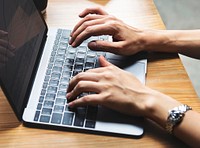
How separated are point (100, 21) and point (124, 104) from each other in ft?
0.87

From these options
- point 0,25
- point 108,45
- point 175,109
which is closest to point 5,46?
point 0,25

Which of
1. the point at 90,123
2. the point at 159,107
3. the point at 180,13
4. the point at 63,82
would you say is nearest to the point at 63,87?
the point at 63,82

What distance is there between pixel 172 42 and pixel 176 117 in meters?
0.25

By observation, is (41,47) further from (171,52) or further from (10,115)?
(171,52)

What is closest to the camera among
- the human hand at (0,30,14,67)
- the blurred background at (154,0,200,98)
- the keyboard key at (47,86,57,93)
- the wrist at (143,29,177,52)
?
the human hand at (0,30,14,67)

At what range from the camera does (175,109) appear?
668 millimetres

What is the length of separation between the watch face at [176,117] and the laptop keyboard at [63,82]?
161 mm

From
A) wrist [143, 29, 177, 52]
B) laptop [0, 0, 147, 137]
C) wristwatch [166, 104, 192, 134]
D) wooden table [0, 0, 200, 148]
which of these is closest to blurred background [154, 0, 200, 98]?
wooden table [0, 0, 200, 148]

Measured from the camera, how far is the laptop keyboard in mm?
670

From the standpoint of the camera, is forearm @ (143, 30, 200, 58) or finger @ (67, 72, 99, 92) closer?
finger @ (67, 72, 99, 92)

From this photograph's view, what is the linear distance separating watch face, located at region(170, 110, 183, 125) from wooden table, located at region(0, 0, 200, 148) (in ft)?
0.12

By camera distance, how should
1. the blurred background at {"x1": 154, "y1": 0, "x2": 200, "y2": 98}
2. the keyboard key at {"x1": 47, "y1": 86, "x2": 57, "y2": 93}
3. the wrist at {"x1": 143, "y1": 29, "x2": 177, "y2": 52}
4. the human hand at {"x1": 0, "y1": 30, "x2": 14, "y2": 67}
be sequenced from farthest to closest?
the blurred background at {"x1": 154, "y1": 0, "x2": 200, "y2": 98}
the wrist at {"x1": 143, "y1": 29, "x2": 177, "y2": 52}
the keyboard key at {"x1": 47, "y1": 86, "x2": 57, "y2": 93}
the human hand at {"x1": 0, "y1": 30, "x2": 14, "y2": 67}

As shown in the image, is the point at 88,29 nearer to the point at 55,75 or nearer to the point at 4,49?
the point at 55,75

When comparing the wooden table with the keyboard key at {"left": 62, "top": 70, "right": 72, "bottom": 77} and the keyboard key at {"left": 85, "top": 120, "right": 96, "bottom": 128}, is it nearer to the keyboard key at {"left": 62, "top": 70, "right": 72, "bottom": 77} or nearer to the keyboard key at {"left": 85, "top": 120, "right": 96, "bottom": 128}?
the keyboard key at {"left": 85, "top": 120, "right": 96, "bottom": 128}
